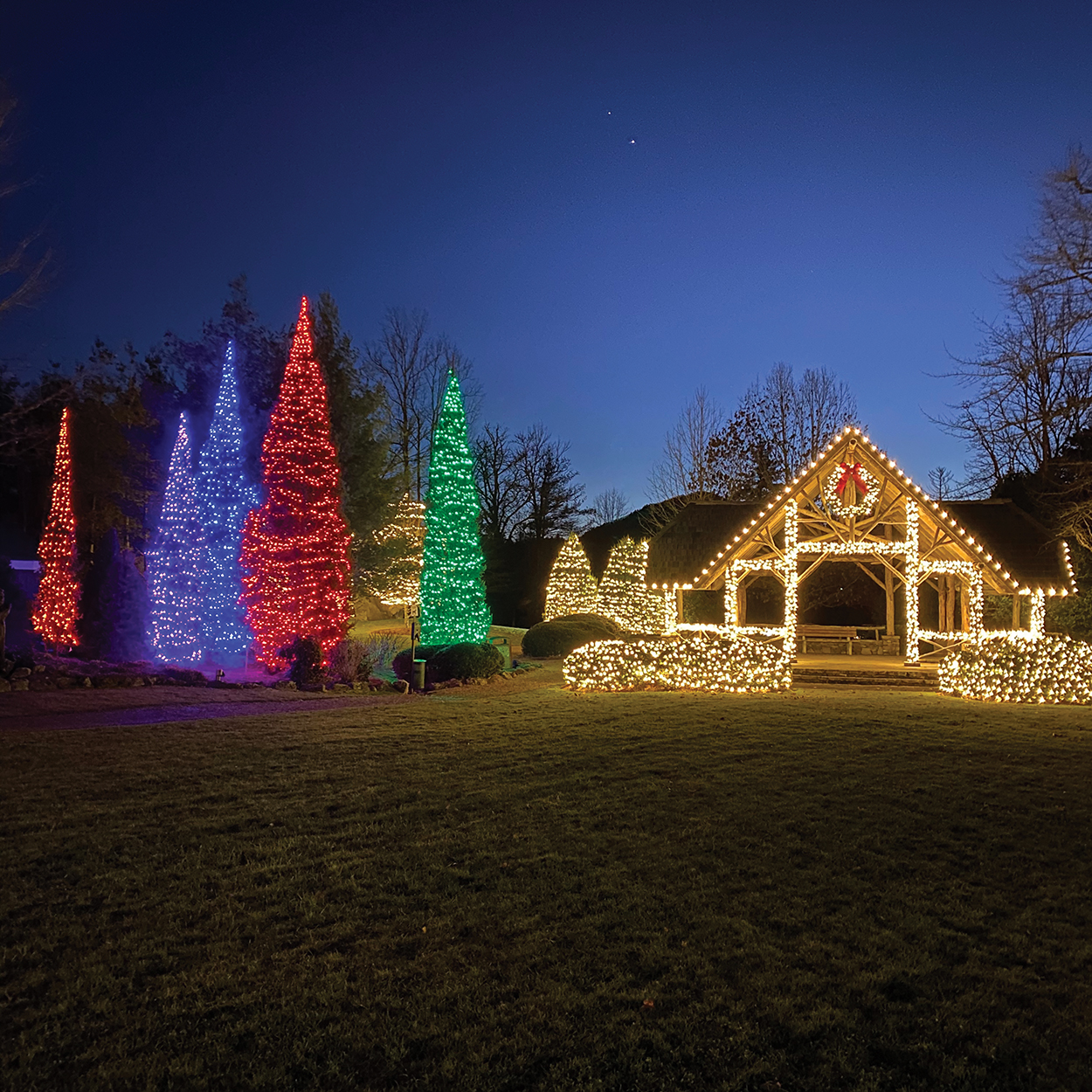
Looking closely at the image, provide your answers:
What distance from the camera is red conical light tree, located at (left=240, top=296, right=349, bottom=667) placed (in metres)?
15.8

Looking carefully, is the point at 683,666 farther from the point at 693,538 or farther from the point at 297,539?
the point at 297,539

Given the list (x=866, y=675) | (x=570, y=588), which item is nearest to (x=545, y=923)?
(x=866, y=675)

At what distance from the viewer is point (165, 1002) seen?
337 cm

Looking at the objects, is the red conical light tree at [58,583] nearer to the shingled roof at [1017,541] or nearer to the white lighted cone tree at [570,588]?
the white lighted cone tree at [570,588]

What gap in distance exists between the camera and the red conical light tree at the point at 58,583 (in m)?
17.9

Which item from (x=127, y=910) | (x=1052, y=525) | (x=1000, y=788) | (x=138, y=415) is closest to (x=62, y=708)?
(x=127, y=910)

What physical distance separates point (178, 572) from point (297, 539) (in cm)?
346

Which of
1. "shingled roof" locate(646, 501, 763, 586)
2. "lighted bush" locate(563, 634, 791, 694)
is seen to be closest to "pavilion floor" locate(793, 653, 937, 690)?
"lighted bush" locate(563, 634, 791, 694)

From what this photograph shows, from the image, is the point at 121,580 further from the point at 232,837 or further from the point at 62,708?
the point at 232,837

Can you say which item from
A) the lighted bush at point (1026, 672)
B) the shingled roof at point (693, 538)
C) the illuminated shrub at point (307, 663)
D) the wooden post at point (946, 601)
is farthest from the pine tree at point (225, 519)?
the wooden post at point (946, 601)

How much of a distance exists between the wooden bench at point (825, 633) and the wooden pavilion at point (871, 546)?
2.28 m

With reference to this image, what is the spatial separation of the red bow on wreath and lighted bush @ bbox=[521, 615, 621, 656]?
318 inches

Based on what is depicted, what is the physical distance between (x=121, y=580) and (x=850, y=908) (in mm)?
15875

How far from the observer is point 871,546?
15938 mm
